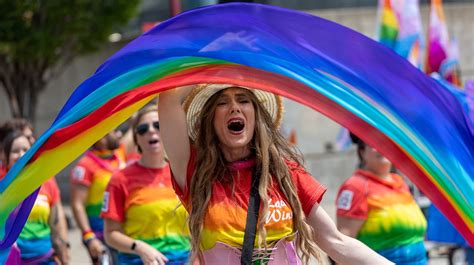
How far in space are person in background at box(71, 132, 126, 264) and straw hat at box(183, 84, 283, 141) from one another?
4.31 m

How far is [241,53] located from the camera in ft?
14.2

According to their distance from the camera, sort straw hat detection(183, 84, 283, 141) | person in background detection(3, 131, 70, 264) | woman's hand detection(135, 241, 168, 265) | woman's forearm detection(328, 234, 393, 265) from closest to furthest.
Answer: woman's forearm detection(328, 234, 393, 265)
straw hat detection(183, 84, 283, 141)
woman's hand detection(135, 241, 168, 265)
person in background detection(3, 131, 70, 264)

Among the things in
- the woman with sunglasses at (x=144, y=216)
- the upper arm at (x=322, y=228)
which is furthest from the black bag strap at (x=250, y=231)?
the woman with sunglasses at (x=144, y=216)

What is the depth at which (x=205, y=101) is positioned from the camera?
188 inches

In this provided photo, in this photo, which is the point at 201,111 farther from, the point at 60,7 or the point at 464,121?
the point at 60,7

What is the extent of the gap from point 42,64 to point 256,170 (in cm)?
1702

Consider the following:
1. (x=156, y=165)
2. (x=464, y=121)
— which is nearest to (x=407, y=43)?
(x=156, y=165)

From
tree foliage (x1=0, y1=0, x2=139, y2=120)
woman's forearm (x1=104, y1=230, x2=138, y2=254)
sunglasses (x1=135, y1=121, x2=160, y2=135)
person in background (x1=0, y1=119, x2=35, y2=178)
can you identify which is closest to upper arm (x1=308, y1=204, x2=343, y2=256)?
woman's forearm (x1=104, y1=230, x2=138, y2=254)

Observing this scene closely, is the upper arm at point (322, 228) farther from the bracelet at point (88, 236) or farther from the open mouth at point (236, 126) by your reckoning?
the bracelet at point (88, 236)

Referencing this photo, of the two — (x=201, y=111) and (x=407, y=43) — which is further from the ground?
(x=407, y=43)

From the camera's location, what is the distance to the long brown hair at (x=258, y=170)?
4.48 meters

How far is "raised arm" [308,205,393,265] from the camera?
4559 millimetres

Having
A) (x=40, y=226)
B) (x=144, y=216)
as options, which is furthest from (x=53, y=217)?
(x=144, y=216)

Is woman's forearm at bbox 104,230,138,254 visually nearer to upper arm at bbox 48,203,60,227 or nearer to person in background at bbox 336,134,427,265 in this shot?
upper arm at bbox 48,203,60,227
